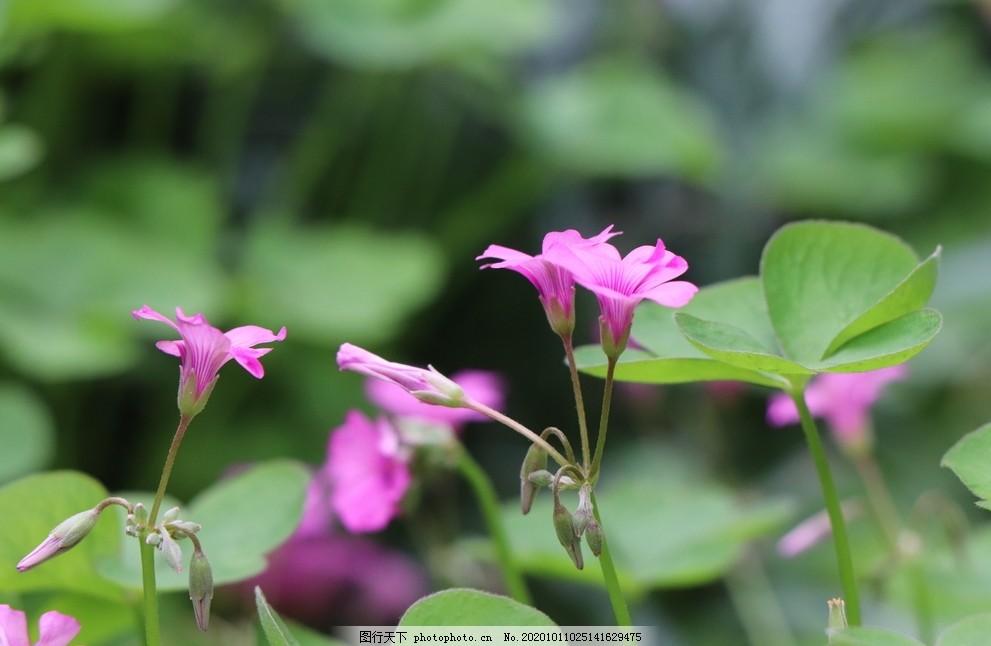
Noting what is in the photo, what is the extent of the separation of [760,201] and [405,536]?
3.13 feet

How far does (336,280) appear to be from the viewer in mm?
1654

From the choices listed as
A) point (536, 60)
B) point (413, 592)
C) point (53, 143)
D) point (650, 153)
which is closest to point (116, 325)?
point (53, 143)

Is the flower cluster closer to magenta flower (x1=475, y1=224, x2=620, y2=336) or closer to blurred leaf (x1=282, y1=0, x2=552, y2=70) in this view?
magenta flower (x1=475, y1=224, x2=620, y2=336)

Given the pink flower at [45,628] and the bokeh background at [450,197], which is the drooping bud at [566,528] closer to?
the pink flower at [45,628]

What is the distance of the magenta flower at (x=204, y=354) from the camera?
366mm

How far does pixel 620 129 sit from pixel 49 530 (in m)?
1.57

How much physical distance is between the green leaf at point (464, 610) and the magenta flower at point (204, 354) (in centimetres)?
10

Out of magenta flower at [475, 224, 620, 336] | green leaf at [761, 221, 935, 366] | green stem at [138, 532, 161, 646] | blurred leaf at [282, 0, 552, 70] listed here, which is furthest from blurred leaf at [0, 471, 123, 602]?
blurred leaf at [282, 0, 552, 70]

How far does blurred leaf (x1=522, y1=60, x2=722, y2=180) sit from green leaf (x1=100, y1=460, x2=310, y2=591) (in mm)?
1374

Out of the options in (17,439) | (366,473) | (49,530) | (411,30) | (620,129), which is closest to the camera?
(49,530)

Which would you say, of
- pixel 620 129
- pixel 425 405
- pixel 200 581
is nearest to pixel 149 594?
pixel 200 581

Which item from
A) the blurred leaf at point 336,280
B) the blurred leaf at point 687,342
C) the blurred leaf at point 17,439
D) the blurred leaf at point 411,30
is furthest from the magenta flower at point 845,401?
the blurred leaf at point 411,30

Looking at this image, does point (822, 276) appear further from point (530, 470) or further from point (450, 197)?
point (450, 197)

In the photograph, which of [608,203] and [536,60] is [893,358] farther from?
[536,60]
